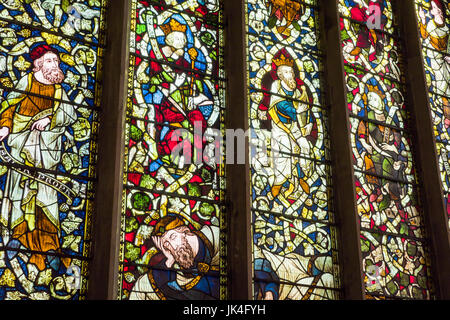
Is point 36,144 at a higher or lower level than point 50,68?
lower

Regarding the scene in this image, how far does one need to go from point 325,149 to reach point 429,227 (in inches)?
48.5

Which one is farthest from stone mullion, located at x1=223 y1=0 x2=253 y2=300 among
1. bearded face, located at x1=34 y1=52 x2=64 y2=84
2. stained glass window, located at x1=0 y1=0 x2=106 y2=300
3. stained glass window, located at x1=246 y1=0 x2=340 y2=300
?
bearded face, located at x1=34 y1=52 x2=64 y2=84

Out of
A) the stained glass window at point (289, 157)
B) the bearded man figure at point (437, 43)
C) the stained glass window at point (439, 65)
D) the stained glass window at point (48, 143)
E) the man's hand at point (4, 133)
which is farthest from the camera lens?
the bearded man figure at point (437, 43)

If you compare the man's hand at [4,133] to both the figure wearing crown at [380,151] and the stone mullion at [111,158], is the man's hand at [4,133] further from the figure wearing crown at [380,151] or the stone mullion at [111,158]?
the figure wearing crown at [380,151]

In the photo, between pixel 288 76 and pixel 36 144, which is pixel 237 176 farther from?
pixel 36 144

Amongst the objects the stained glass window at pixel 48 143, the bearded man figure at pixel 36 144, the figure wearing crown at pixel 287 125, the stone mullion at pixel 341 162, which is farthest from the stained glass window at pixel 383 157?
the bearded man figure at pixel 36 144

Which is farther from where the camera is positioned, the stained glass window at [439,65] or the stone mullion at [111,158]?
the stained glass window at [439,65]

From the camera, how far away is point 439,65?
788 cm

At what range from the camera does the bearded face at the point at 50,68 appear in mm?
5668

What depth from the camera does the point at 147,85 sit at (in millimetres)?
6066

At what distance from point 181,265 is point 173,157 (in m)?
0.89

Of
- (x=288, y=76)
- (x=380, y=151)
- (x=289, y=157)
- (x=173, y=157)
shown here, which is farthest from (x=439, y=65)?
(x=173, y=157)

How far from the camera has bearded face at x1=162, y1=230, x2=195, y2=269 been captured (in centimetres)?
561

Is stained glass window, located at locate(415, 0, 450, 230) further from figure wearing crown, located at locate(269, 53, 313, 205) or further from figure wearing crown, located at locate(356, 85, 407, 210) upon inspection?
figure wearing crown, located at locate(269, 53, 313, 205)
